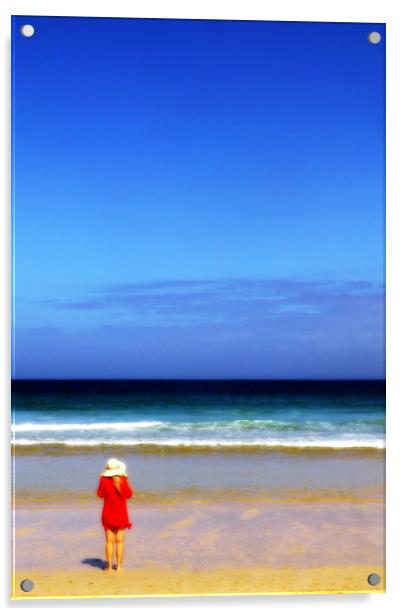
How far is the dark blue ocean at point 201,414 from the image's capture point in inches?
158

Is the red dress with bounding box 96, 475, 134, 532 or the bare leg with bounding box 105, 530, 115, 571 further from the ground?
the red dress with bounding box 96, 475, 134, 532

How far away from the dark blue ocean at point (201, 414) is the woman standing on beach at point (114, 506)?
40cm

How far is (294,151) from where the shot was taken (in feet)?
11.3

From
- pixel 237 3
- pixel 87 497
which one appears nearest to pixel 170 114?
pixel 237 3

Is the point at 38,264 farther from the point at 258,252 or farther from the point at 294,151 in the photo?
the point at 294,151

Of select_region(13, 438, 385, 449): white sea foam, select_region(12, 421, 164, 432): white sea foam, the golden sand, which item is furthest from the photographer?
select_region(13, 438, 385, 449): white sea foam

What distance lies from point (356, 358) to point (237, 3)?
1.57 meters

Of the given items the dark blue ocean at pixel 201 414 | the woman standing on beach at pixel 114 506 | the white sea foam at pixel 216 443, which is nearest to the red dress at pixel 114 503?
the woman standing on beach at pixel 114 506

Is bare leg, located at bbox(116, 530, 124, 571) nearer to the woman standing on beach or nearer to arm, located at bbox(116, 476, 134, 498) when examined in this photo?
the woman standing on beach

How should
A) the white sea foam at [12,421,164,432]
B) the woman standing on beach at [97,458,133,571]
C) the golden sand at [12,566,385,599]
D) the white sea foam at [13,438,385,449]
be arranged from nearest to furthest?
the golden sand at [12,566,385,599], the woman standing on beach at [97,458,133,571], the white sea foam at [12,421,164,432], the white sea foam at [13,438,385,449]

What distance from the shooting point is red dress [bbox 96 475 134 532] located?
10.8 feet

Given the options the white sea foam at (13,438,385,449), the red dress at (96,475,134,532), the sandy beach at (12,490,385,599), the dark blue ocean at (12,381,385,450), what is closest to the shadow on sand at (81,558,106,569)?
the sandy beach at (12,490,385,599)

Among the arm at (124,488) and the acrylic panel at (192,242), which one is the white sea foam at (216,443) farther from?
the arm at (124,488)

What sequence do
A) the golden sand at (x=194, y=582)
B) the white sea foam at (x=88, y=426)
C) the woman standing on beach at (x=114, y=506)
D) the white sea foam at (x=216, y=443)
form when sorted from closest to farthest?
the golden sand at (x=194, y=582) < the woman standing on beach at (x=114, y=506) < the white sea foam at (x=88, y=426) < the white sea foam at (x=216, y=443)
